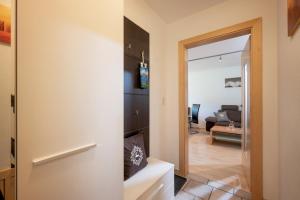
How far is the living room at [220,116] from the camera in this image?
2.18m

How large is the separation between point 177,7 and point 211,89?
466cm

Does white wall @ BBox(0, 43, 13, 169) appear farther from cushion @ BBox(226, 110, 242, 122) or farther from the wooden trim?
cushion @ BBox(226, 110, 242, 122)

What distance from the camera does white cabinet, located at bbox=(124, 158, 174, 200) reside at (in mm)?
1197

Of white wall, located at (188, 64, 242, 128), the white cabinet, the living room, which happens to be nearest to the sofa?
the living room

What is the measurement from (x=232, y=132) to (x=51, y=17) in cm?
400

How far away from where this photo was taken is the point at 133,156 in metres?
1.46

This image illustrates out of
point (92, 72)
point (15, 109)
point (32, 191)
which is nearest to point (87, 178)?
point (32, 191)

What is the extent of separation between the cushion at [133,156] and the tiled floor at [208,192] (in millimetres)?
710

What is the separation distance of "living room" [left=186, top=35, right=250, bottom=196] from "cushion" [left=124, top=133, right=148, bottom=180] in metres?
0.95

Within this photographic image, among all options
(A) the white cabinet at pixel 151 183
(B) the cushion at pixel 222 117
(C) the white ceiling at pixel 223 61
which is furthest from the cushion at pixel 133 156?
(B) the cushion at pixel 222 117

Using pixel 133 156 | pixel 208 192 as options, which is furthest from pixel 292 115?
pixel 208 192

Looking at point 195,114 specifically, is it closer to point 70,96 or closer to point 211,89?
point 211,89

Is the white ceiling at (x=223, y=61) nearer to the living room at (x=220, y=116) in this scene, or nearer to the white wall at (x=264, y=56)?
the living room at (x=220, y=116)

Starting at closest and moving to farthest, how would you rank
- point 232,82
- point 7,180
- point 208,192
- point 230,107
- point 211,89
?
point 7,180 → point 208,192 → point 230,107 → point 232,82 → point 211,89
